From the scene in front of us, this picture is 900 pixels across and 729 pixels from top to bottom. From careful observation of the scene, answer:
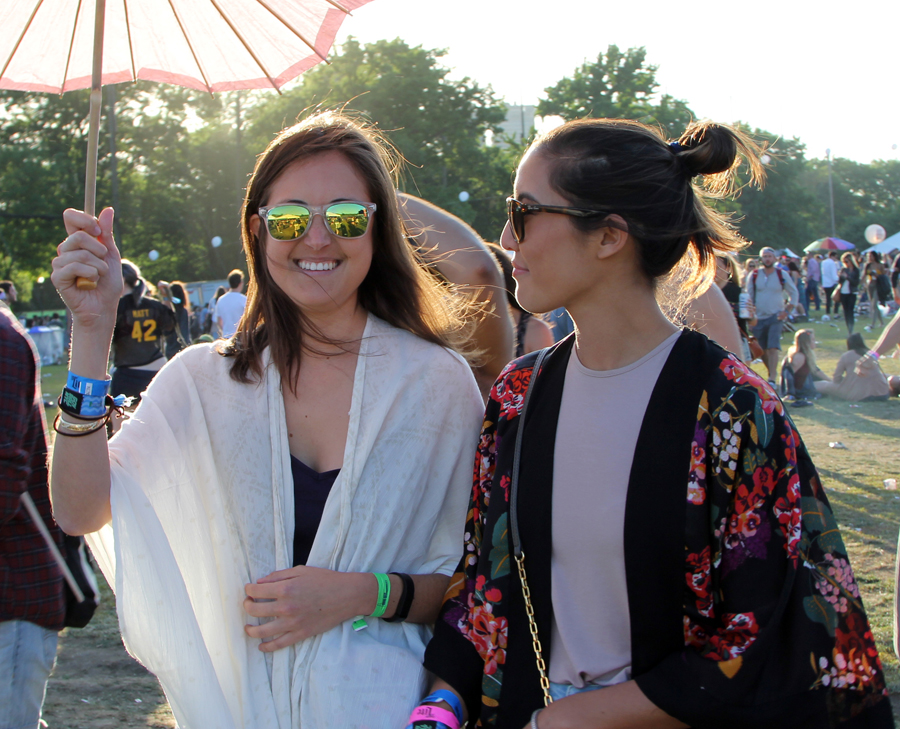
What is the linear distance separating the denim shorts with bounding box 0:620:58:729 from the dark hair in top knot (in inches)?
67.2

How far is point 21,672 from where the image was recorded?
6.67 feet

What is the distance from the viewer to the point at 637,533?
5.32ft

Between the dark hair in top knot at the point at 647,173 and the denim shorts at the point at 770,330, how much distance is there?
1076 centimetres

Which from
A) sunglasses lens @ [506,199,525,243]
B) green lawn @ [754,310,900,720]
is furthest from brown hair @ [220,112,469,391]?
green lawn @ [754,310,900,720]

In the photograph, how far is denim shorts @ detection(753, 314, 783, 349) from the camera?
39.0ft

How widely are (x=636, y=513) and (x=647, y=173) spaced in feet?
2.44

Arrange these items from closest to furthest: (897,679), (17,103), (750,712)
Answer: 1. (750,712)
2. (897,679)
3. (17,103)

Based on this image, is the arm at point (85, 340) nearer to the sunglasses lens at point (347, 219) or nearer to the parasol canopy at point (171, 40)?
the sunglasses lens at point (347, 219)

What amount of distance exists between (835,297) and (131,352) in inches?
806

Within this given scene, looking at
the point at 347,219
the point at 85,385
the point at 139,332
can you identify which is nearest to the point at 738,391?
the point at 347,219

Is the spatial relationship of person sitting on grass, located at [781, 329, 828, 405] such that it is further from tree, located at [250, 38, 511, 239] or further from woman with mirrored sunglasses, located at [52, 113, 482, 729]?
tree, located at [250, 38, 511, 239]

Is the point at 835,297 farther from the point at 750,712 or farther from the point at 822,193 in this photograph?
the point at 822,193

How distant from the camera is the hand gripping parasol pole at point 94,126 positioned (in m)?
1.80

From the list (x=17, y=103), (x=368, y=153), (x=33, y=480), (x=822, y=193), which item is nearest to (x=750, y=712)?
(x=368, y=153)
